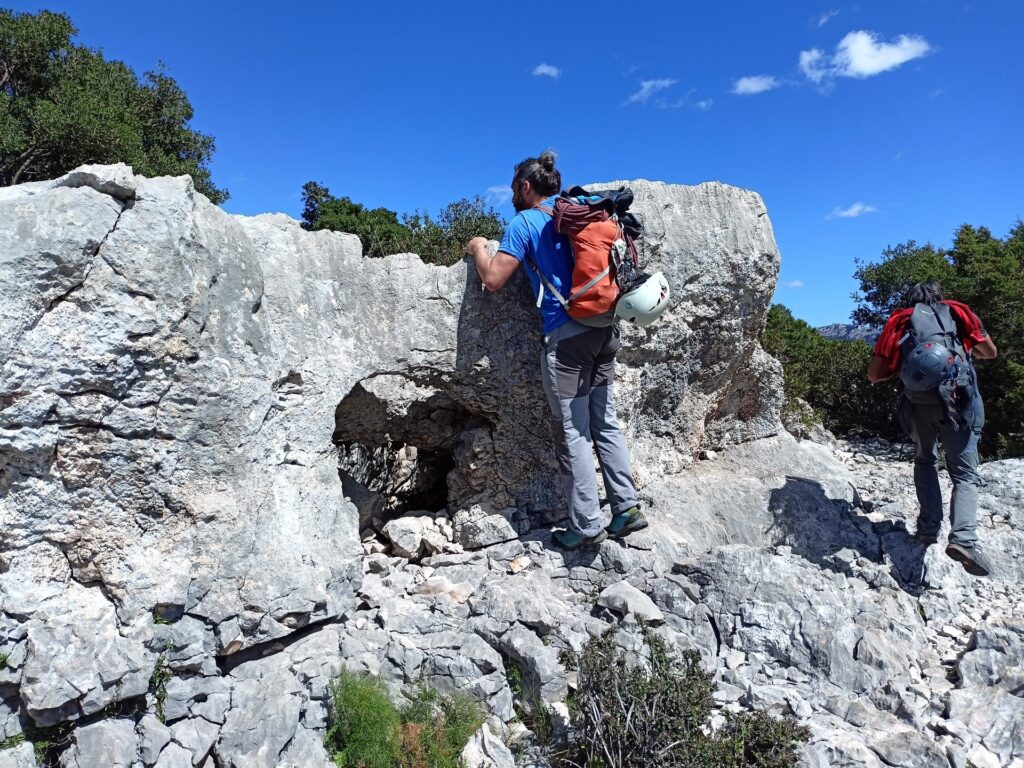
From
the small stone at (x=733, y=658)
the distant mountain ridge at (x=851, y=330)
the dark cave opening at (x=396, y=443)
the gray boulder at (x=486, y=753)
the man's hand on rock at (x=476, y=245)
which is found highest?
the distant mountain ridge at (x=851, y=330)

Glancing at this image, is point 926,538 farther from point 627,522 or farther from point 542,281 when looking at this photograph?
point 542,281

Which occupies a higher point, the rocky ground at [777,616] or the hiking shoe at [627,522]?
the hiking shoe at [627,522]

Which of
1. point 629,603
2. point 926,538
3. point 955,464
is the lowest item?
point 629,603

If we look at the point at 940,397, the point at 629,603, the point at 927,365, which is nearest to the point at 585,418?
the point at 629,603

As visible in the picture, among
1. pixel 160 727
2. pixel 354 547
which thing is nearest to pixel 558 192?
pixel 354 547

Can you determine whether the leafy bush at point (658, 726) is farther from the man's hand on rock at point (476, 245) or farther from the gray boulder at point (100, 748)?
the man's hand on rock at point (476, 245)

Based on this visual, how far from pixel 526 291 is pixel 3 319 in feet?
10.6

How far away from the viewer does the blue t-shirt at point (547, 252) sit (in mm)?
4883

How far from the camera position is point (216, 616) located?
3.96 meters

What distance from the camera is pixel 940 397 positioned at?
16.7 ft

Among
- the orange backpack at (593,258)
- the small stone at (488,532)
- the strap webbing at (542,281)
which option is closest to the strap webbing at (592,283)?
the orange backpack at (593,258)

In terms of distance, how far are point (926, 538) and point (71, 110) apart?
631 inches

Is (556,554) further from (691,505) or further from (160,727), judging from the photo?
(160,727)

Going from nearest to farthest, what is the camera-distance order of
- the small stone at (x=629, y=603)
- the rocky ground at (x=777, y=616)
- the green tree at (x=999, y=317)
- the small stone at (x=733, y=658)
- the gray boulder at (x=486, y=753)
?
the gray boulder at (x=486, y=753) < the rocky ground at (x=777, y=616) < the small stone at (x=733, y=658) < the small stone at (x=629, y=603) < the green tree at (x=999, y=317)
